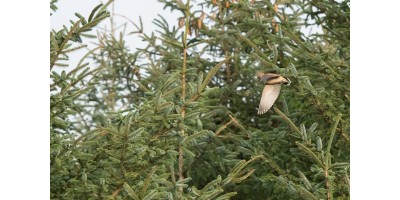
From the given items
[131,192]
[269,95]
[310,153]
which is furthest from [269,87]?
[131,192]

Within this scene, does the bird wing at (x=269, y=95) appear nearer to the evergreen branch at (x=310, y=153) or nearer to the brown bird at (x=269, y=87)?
the brown bird at (x=269, y=87)

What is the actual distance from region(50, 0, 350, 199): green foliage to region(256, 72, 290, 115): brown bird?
0.17 feet

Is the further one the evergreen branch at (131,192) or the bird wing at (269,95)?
the bird wing at (269,95)

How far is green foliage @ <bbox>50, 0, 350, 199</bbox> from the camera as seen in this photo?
256 centimetres

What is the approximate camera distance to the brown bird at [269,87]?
9.17 ft

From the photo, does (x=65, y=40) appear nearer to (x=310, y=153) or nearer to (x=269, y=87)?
(x=269, y=87)

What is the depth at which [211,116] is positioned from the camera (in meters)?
3.47

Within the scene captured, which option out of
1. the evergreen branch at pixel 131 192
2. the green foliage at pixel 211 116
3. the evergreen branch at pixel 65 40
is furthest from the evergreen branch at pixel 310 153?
the evergreen branch at pixel 65 40

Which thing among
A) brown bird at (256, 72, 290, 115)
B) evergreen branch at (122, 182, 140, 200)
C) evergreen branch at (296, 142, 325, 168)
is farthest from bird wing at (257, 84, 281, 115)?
evergreen branch at (122, 182, 140, 200)

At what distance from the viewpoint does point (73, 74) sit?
9.50 ft

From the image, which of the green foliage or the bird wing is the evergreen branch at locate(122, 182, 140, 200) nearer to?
the green foliage

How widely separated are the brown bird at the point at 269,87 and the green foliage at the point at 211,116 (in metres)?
0.05
